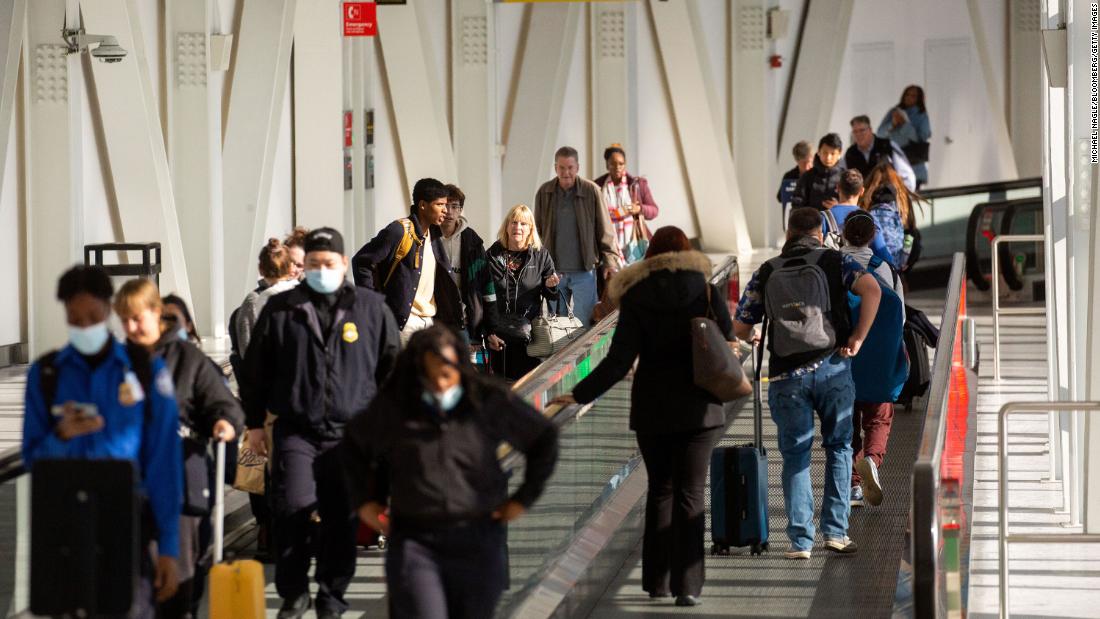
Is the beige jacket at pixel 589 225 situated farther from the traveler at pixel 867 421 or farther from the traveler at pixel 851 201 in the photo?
the traveler at pixel 867 421

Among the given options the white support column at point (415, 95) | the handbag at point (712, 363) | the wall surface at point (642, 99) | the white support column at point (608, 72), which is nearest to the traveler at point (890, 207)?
the handbag at point (712, 363)

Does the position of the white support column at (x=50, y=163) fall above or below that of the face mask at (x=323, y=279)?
above

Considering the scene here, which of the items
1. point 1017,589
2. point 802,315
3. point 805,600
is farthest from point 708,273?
point 1017,589

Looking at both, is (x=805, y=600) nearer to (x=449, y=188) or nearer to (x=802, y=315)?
(x=802, y=315)

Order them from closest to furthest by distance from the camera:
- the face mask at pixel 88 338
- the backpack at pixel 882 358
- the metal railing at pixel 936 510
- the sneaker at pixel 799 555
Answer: the face mask at pixel 88 338 → the metal railing at pixel 936 510 → the sneaker at pixel 799 555 → the backpack at pixel 882 358

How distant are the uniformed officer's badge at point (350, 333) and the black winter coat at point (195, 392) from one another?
71 centimetres

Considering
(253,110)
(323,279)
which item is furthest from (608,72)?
(323,279)

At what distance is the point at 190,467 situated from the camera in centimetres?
638

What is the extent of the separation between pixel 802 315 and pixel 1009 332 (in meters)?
10.6

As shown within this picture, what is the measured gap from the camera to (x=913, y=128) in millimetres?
25938

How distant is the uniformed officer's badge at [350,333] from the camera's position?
697cm

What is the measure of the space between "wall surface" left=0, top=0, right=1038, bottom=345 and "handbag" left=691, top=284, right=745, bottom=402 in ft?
28.4

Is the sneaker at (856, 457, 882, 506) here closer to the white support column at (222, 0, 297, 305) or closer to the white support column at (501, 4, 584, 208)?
the white support column at (222, 0, 297, 305)

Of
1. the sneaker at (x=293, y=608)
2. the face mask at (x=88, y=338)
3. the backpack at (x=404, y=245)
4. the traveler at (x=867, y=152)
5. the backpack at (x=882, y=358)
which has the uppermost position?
the traveler at (x=867, y=152)
